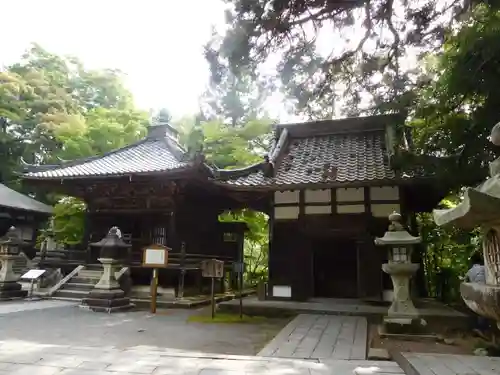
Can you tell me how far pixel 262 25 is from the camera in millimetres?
7797

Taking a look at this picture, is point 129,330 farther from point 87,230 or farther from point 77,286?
point 87,230

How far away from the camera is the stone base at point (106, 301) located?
10.4 meters

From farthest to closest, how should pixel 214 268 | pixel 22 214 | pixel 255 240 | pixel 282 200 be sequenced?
pixel 22 214
pixel 255 240
pixel 282 200
pixel 214 268

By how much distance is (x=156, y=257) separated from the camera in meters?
10.5

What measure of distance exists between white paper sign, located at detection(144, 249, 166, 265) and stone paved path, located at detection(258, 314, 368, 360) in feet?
13.2

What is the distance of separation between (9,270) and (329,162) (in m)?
11.0

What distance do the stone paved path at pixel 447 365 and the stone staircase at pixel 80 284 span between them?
10.6 m

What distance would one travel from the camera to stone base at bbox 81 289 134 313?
10367mm

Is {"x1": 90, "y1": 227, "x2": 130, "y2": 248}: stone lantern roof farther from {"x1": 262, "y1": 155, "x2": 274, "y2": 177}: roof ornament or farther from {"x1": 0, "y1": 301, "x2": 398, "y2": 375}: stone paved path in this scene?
{"x1": 262, "y1": 155, "x2": 274, "y2": 177}: roof ornament

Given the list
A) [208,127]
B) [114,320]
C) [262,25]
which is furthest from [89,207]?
[262,25]

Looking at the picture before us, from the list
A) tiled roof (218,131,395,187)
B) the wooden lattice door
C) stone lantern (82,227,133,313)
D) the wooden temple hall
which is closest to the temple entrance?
the wooden temple hall

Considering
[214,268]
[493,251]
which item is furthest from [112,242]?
[493,251]

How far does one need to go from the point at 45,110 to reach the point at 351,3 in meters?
25.3

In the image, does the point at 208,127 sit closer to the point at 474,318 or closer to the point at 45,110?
the point at 474,318
